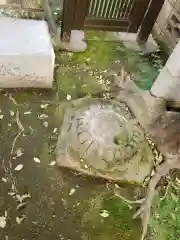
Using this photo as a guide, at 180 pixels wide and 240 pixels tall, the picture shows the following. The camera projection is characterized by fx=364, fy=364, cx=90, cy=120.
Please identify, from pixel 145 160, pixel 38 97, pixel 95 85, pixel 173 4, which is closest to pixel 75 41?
pixel 95 85

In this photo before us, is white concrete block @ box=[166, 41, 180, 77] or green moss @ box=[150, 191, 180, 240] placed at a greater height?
white concrete block @ box=[166, 41, 180, 77]

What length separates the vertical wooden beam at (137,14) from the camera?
2.34 meters

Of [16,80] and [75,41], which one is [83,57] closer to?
[75,41]

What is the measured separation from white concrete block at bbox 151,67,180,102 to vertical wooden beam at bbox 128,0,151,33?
1.44ft

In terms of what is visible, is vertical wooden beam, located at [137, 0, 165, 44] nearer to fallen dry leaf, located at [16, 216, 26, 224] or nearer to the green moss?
the green moss

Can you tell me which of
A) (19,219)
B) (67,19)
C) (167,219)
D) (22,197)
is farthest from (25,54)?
(167,219)

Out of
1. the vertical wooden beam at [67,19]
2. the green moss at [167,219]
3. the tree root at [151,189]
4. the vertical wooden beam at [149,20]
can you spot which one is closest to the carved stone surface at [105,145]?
the tree root at [151,189]

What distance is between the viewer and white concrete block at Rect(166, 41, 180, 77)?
2.12 meters

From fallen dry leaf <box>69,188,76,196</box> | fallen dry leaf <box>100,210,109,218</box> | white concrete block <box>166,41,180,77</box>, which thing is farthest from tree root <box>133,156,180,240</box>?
white concrete block <box>166,41,180,77</box>

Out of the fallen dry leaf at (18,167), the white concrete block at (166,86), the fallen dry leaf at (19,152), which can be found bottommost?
the fallen dry leaf at (18,167)

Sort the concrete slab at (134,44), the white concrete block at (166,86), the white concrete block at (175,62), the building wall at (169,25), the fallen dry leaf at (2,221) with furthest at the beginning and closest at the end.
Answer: the concrete slab at (134,44)
the building wall at (169,25)
the white concrete block at (166,86)
the white concrete block at (175,62)
the fallen dry leaf at (2,221)

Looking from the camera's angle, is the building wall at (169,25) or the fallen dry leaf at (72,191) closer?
the fallen dry leaf at (72,191)

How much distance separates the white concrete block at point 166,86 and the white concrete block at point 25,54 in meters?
0.68

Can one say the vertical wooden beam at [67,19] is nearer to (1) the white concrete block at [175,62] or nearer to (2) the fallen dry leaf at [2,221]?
(1) the white concrete block at [175,62]
